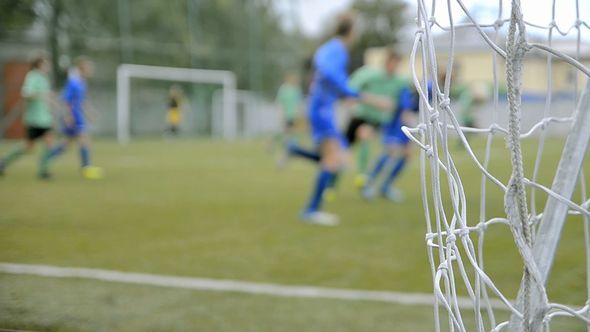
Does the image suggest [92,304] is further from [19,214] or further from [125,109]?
[125,109]

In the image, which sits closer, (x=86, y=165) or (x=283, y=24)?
(x=86, y=165)

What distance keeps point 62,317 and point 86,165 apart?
7.83m

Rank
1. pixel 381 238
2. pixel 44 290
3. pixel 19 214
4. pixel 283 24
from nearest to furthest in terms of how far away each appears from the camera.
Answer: pixel 44 290 < pixel 381 238 < pixel 19 214 < pixel 283 24

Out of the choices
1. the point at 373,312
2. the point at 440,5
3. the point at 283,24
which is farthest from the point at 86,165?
the point at 283,24

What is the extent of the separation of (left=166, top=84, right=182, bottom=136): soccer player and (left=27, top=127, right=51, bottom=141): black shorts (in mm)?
13258

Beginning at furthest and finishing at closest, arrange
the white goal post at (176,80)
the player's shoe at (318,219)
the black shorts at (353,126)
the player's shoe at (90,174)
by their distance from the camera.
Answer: the white goal post at (176,80)
the player's shoe at (90,174)
the black shorts at (353,126)
the player's shoe at (318,219)

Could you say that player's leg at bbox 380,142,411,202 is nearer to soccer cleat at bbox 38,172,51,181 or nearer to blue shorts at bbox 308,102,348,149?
blue shorts at bbox 308,102,348,149

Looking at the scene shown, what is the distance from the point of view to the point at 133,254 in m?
4.51

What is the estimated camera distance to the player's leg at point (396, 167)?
825 cm

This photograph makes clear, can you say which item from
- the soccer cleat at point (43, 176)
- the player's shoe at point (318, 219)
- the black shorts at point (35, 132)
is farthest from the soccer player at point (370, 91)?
the black shorts at point (35, 132)

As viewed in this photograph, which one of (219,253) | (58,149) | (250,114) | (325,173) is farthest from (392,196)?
(250,114)

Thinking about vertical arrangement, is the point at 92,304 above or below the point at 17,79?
below

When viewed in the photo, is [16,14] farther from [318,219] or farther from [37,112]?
[318,219]

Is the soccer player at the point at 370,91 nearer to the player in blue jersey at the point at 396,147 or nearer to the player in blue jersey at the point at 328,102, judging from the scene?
the player in blue jersey at the point at 396,147
